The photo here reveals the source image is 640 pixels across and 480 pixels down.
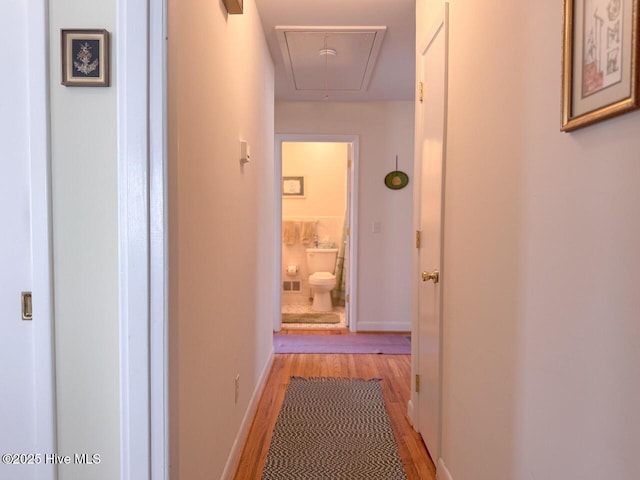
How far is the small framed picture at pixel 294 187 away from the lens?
5758 mm

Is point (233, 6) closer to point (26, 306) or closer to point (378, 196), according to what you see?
point (26, 306)

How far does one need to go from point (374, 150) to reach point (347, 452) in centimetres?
304

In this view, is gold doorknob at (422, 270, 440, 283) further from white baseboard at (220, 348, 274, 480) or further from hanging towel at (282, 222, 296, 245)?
hanging towel at (282, 222, 296, 245)

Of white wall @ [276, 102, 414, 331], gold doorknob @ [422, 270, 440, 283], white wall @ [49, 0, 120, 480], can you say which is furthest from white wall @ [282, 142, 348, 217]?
white wall @ [49, 0, 120, 480]

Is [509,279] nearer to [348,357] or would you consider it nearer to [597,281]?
[597,281]

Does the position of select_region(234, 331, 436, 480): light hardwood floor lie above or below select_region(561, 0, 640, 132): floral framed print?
below

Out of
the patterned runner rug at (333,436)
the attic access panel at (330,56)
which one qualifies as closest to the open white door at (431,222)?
the patterned runner rug at (333,436)

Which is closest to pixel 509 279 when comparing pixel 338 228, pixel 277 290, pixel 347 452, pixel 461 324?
pixel 461 324

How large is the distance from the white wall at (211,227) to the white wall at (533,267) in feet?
2.99

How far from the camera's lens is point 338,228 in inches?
227

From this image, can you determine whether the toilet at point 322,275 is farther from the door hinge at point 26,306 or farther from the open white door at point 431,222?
the door hinge at point 26,306

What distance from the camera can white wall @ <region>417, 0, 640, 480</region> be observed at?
76 cm

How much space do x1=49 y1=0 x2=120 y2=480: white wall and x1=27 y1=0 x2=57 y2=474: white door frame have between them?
14 mm

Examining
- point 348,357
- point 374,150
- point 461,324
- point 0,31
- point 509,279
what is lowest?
point 348,357
